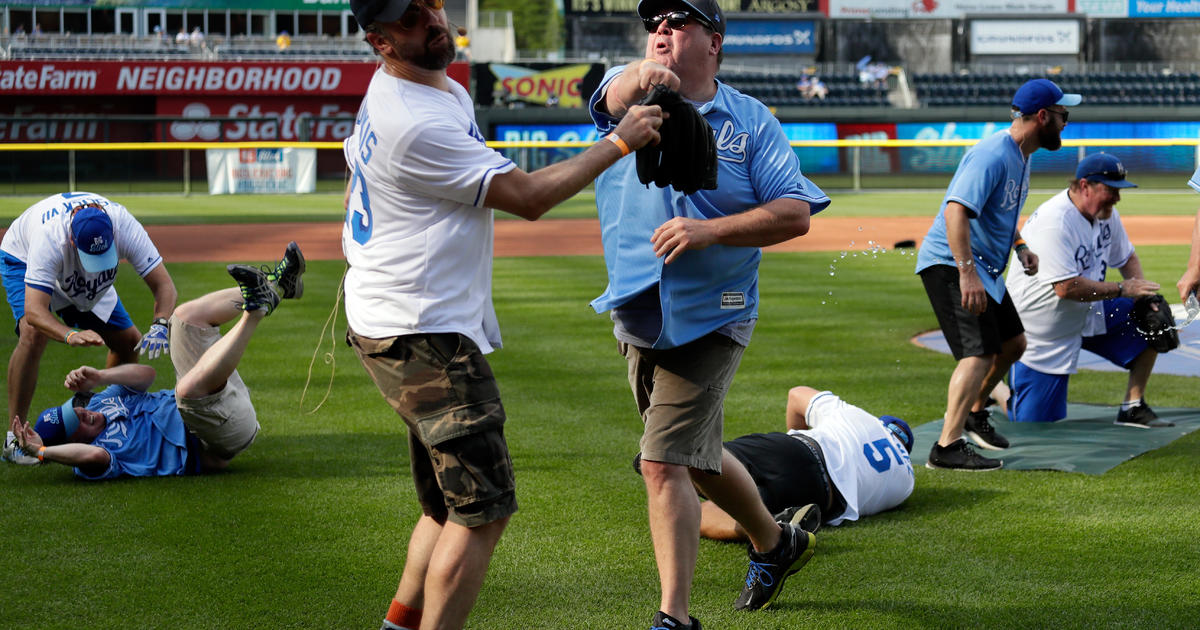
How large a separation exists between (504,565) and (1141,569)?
95.7 inches

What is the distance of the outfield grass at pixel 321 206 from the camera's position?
25250mm

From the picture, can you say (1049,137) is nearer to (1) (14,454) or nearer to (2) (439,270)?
(2) (439,270)

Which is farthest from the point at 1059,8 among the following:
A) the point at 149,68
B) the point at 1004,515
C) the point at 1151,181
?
the point at 1004,515

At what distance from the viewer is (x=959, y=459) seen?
20.2 ft

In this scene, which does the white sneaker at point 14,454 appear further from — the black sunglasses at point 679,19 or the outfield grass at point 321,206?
the outfield grass at point 321,206

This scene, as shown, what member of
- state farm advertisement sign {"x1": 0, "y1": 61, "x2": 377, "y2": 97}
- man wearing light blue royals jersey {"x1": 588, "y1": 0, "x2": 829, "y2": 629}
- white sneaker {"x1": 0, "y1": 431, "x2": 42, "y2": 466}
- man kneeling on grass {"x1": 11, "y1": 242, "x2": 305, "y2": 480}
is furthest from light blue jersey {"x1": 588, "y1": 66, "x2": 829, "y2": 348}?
state farm advertisement sign {"x1": 0, "y1": 61, "x2": 377, "y2": 97}

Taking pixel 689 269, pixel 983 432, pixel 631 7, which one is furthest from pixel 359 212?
pixel 631 7

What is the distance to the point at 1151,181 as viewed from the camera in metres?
A: 33.7

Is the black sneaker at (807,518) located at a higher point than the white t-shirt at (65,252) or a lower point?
lower

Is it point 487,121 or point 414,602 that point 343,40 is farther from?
point 414,602

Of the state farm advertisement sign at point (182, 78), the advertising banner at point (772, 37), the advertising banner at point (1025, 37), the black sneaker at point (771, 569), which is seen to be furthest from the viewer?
the advertising banner at point (1025, 37)

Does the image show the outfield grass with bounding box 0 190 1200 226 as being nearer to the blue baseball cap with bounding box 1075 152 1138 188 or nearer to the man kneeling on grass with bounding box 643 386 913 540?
the blue baseball cap with bounding box 1075 152 1138 188

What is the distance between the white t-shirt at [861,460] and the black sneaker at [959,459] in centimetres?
75

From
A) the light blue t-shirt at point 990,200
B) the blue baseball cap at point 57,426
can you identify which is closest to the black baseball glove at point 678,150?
the light blue t-shirt at point 990,200
